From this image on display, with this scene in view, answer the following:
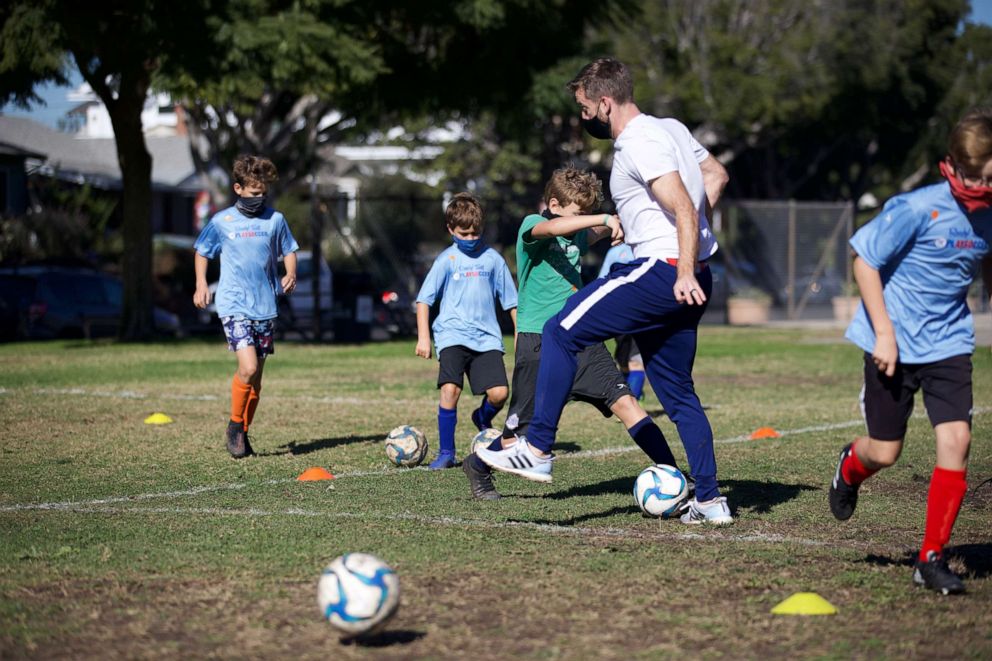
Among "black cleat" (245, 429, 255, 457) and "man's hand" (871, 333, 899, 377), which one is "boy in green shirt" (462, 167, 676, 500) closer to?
"man's hand" (871, 333, 899, 377)

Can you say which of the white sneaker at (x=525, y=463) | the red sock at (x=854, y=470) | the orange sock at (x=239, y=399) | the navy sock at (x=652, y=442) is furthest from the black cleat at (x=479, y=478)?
the orange sock at (x=239, y=399)

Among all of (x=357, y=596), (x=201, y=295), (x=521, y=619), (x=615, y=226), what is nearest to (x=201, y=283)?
(x=201, y=295)

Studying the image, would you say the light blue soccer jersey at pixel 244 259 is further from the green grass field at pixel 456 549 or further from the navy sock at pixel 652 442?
the navy sock at pixel 652 442

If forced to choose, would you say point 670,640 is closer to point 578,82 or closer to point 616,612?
point 616,612

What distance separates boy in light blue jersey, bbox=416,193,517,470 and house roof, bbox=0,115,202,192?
3937 centimetres

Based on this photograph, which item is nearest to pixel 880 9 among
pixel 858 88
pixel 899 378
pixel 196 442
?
pixel 858 88

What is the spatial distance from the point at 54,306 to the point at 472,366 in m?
18.1

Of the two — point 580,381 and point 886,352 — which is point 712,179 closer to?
point 580,381

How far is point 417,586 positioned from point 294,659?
39.1 inches

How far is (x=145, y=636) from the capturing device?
14.8 ft

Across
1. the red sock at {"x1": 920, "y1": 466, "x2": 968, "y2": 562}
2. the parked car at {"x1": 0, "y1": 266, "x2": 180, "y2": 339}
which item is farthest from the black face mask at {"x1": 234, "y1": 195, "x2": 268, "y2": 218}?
the parked car at {"x1": 0, "y1": 266, "x2": 180, "y2": 339}

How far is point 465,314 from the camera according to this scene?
8.46m

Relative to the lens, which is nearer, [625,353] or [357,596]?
Answer: [357,596]

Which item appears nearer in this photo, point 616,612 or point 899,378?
point 616,612
